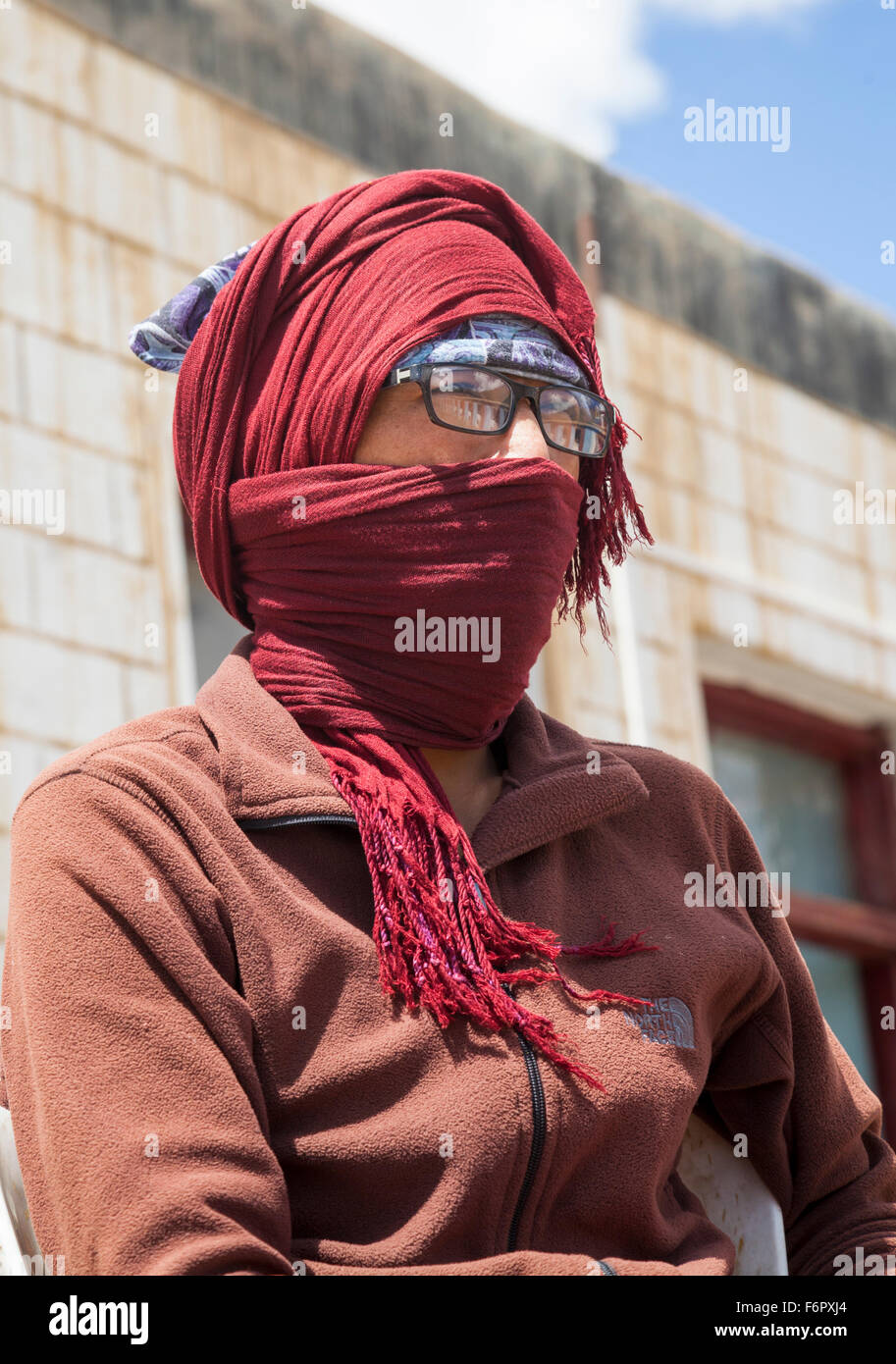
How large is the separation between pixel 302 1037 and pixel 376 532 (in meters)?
0.63

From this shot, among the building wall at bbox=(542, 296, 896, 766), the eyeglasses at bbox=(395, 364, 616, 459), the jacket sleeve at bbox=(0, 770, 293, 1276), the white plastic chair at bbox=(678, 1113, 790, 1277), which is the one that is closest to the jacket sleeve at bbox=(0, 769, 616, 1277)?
the jacket sleeve at bbox=(0, 770, 293, 1276)

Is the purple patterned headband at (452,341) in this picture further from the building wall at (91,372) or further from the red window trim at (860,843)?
the red window trim at (860,843)

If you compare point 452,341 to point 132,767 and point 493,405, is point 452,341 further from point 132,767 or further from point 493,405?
point 132,767

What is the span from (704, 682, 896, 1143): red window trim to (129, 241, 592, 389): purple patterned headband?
18.5ft

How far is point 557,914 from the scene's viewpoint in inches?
89.2

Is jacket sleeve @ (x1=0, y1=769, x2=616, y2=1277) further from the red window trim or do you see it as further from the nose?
the red window trim

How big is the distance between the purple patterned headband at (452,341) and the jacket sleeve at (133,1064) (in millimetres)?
700

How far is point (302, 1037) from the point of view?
2.01m

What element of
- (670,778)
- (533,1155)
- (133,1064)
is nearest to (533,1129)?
(533,1155)

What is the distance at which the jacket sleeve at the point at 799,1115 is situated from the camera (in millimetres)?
2465
